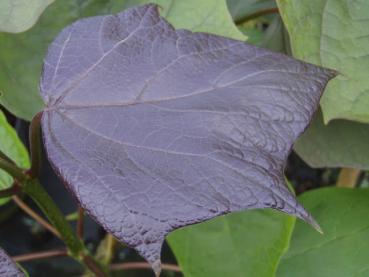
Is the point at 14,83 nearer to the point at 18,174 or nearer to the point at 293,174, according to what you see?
the point at 18,174

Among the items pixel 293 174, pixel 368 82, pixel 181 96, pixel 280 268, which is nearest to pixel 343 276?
pixel 280 268

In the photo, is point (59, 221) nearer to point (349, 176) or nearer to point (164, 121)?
point (164, 121)

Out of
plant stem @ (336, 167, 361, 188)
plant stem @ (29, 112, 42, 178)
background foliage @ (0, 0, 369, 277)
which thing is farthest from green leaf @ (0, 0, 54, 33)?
plant stem @ (336, 167, 361, 188)

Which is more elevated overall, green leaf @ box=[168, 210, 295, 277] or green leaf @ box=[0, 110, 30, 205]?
green leaf @ box=[0, 110, 30, 205]

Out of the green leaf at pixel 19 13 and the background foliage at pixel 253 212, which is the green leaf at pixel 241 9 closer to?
the background foliage at pixel 253 212

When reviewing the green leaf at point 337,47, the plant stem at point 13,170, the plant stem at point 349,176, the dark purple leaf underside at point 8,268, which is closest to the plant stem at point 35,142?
the plant stem at point 13,170

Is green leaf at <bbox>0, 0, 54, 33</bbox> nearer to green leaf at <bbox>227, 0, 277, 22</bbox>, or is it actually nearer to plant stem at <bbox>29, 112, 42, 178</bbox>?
plant stem at <bbox>29, 112, 42, 178</bbox>
